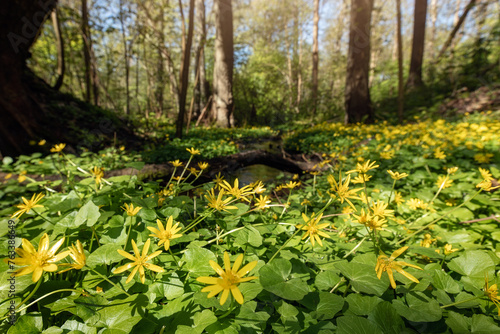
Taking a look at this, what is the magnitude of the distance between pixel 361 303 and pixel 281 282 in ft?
0.89

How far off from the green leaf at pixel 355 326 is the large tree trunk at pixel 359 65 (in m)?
7.40

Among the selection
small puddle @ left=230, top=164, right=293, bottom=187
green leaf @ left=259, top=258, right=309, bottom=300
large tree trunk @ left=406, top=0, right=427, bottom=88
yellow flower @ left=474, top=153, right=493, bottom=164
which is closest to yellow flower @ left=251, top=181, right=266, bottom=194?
green leaf @ left=259, top=258, right=309, bottom=300

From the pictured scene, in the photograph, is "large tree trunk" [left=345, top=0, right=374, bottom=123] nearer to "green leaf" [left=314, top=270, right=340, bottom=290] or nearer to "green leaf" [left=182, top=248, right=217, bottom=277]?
"green leaf" [left=314, top=270, right=340, bottom=290]

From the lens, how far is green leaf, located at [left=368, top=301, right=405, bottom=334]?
64 cm

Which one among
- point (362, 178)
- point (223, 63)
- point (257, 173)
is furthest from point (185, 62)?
point (362, 178)

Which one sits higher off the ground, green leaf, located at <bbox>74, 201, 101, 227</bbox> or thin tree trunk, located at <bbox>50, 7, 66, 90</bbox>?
thin tree trunk, located at <bbox>50, 7, 66, 90</bbox>

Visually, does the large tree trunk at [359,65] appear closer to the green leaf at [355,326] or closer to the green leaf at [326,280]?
the green leaf at [326,280]

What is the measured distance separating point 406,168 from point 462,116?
4824mm

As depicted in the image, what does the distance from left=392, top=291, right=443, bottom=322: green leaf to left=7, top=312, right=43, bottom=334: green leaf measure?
1.05m

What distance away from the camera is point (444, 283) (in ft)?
2.66

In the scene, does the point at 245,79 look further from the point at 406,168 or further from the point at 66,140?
the point at 406,168

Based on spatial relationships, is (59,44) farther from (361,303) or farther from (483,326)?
(483,326)

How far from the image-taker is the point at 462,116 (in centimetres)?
554

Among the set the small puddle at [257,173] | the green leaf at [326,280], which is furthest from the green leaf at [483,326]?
the small puddle at [257,173]
